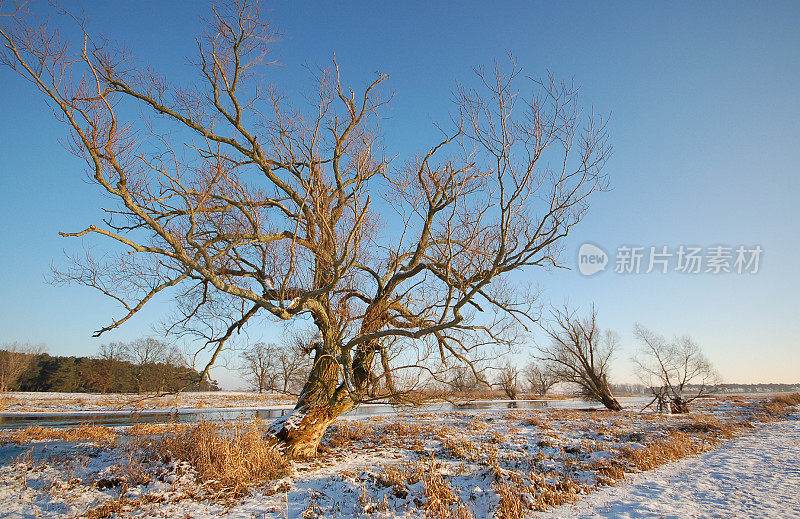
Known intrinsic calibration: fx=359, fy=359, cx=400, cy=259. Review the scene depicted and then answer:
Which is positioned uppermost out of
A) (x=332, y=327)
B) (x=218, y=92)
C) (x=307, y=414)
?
(x=218, y=92)

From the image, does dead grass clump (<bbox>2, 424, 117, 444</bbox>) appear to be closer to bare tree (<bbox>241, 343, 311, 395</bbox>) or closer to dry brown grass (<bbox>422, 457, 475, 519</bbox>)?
bare tree (<bbox>241, 343, 311, 395</bbox>)

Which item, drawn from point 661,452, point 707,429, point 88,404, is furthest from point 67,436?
point 88,404

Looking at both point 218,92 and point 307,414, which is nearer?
point 218,92

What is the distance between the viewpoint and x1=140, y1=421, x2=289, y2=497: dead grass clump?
6.24 metres

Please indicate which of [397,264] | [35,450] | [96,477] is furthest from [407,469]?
[35,450]

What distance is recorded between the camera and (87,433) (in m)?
10.6

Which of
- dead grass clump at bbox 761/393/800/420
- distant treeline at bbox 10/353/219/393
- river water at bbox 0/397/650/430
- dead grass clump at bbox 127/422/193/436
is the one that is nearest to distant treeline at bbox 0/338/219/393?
distant treeline at bbox 10/353/219/393

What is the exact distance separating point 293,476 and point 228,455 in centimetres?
130

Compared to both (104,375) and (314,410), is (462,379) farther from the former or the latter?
(104,375)

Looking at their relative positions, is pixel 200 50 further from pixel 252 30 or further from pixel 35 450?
pixel 35 450

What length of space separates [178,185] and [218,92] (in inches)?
95.1

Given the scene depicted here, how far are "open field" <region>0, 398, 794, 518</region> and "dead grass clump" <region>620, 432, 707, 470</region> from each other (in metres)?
0.04

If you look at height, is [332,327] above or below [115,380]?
above

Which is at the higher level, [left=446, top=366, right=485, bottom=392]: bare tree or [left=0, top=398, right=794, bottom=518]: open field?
[left=446, top=366, right=485, bottom=392]: bare tree
